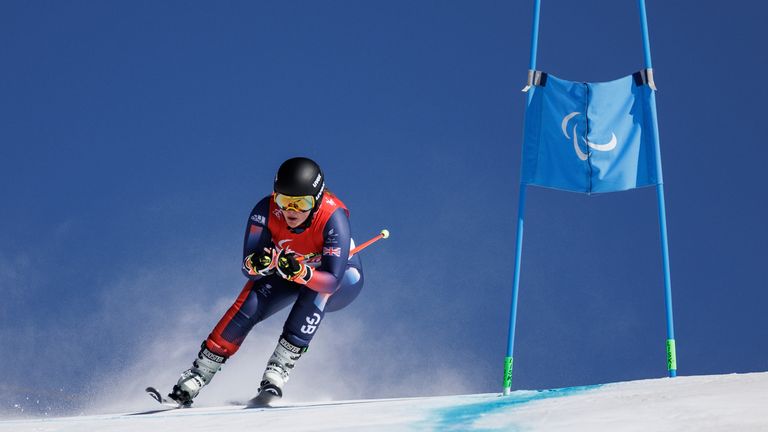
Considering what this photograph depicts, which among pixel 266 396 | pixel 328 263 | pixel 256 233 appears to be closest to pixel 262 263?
pixel 256 233

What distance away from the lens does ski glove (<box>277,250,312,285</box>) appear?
19.1ft

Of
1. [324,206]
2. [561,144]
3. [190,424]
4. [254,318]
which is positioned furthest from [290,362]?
[561,144]

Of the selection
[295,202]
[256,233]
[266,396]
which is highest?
[295,202]

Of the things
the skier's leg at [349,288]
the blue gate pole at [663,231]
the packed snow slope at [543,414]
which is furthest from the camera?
the skier's leg at [349,288]

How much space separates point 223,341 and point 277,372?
41 cm

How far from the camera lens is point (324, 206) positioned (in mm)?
6219

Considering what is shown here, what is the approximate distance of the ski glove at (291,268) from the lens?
5.82 meters

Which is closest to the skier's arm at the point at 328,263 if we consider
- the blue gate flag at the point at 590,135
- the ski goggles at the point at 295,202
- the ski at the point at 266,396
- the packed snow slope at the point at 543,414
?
the ski goggles at the point at 295,202

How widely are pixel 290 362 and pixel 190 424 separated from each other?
162cm

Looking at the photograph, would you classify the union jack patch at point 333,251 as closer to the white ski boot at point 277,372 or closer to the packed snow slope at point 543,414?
the white ski boot at point 277,372

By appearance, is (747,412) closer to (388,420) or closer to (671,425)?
(671,425)

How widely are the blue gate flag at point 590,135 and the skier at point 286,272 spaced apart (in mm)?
1420

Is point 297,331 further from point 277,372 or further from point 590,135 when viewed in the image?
point 590,135

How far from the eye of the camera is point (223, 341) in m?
6.04
